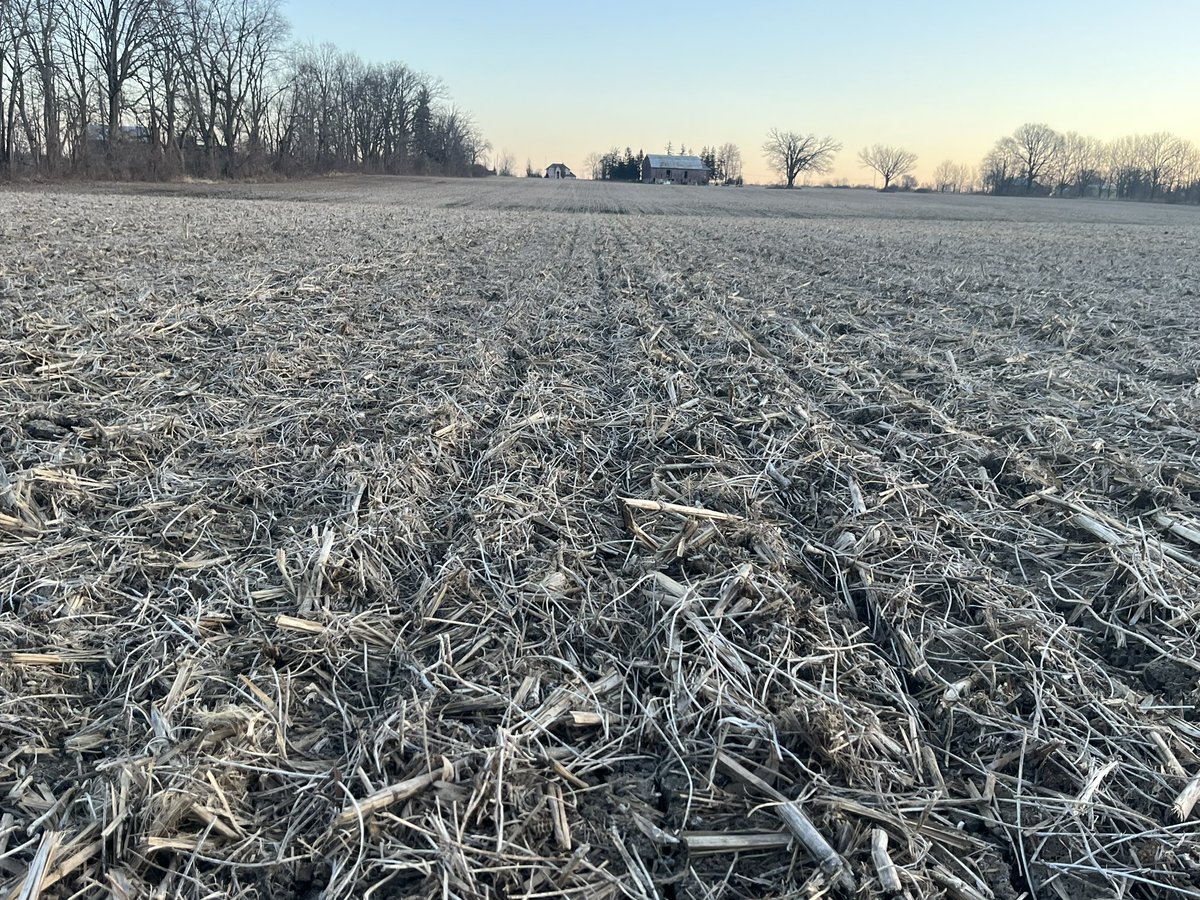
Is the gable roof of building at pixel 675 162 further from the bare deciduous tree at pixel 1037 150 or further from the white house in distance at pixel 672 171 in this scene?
the bare deciduous tree at pixel 1037 150

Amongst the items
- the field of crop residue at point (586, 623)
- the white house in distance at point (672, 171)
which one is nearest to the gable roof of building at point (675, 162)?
the white house in distance at point (672, 171)

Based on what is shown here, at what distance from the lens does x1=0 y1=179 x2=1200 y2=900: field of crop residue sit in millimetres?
1999

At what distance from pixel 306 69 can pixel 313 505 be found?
92.8 m

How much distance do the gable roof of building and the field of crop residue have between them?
395 ft

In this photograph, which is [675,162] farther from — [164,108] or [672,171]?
[164,108]

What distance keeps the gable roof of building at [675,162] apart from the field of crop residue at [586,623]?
395 feet

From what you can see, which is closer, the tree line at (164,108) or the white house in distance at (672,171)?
the tree line at (164,108)

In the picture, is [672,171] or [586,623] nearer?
[586,623]

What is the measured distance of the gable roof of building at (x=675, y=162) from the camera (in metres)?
118

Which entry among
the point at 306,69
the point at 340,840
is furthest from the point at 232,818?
the point at 306,69

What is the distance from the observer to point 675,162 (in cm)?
12156

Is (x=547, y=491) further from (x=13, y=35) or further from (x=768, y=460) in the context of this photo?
(x=13, y=35)

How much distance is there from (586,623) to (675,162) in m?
130

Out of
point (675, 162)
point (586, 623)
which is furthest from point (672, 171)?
point (586, 623)
